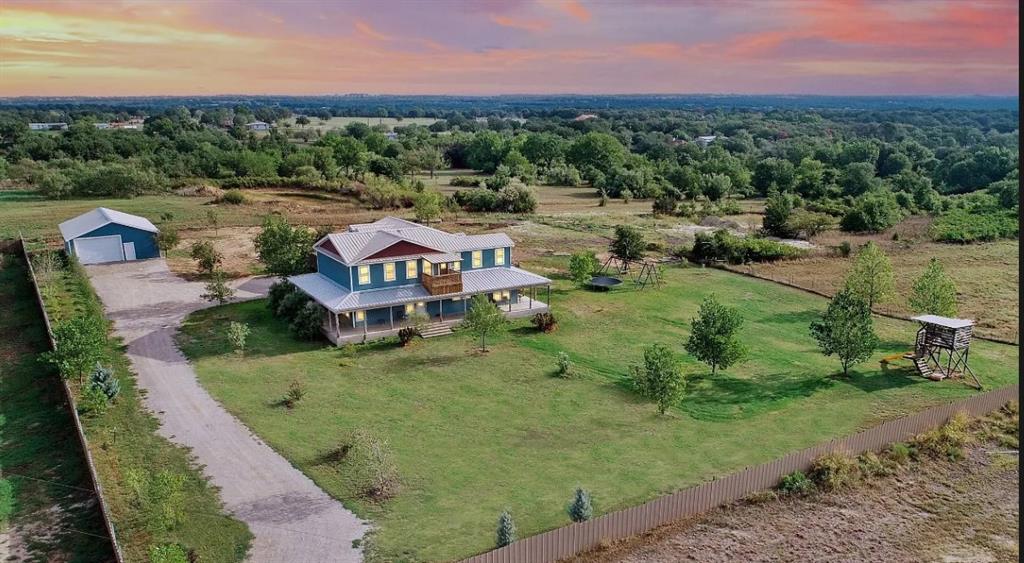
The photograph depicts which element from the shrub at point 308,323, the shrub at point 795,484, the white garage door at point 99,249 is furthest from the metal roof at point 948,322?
the white garage door at point 99,249

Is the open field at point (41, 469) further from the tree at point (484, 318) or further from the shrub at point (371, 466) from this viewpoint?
the tree at point (484, 318)

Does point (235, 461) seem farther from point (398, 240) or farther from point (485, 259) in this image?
point (485, 259)

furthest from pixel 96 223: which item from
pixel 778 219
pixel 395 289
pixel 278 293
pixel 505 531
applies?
pixel 778 219

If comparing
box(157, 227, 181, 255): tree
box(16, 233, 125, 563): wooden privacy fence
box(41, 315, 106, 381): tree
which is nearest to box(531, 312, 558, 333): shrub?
box(41, 315, 106, 381): tree

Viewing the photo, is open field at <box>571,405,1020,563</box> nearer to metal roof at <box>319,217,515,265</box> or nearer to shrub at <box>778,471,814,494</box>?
shrub at <box>778,471,814,494</box>

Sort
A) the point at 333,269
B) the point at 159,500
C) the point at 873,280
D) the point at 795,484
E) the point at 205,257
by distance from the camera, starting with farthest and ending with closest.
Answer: the point at 205,257 < the point at 873,280 < the point at 333,269 < the point at 795,484 < the point at 159,500

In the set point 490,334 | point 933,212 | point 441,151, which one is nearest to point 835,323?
point 490,334
